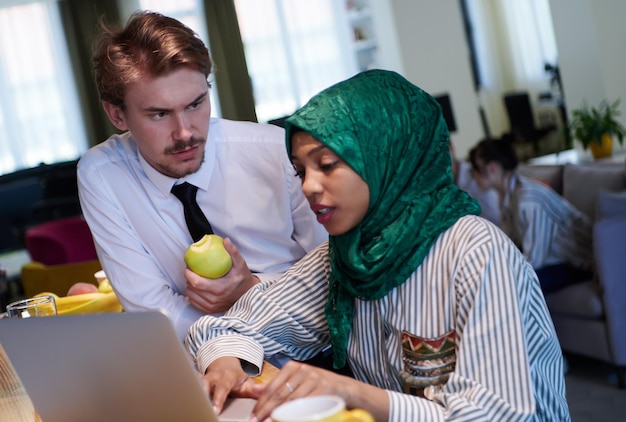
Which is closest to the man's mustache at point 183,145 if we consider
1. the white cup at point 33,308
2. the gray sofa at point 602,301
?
the white cup at point 33,308

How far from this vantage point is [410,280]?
1368 mm

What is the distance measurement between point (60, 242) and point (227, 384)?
536 cm

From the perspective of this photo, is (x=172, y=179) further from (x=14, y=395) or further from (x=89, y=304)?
(x=14, y=395)

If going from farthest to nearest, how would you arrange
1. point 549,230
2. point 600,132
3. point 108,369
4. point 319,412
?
point 600,132, point 549,230, point 108,369, point 319,412

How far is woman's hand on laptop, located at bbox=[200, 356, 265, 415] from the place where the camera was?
1239 millimetres

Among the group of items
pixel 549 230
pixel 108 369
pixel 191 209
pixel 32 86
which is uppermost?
pixel 32 86

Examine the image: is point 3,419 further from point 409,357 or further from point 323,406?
point 323,406

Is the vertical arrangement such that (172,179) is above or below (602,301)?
above

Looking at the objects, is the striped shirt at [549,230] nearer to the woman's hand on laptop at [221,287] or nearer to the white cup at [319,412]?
the woman's hand on laptop at [221,287]

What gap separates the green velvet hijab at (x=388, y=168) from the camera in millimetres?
1308

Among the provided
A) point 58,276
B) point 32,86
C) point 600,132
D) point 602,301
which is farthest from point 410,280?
point 32,86

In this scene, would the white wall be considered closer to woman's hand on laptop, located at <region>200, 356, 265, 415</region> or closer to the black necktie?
the black necktie

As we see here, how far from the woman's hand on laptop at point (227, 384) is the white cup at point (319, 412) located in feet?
1.05

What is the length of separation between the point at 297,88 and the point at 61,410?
893cm
